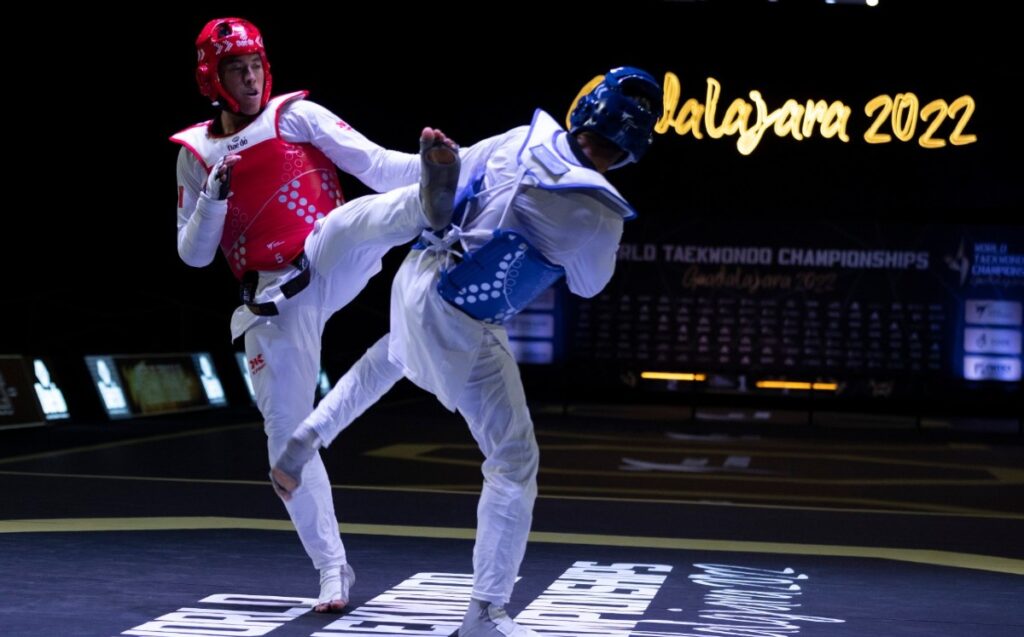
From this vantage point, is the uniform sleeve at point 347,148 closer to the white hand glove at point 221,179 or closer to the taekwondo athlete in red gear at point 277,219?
the taekwondo athlete in red gear at point 277,219

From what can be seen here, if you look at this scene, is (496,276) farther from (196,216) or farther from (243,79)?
(243,79)

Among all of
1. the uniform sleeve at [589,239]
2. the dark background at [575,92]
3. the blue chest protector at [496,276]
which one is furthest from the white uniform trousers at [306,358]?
the dark background at [575,92]

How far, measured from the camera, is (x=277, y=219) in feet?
16.9

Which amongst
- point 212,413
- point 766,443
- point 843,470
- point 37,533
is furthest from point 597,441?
point 37,533

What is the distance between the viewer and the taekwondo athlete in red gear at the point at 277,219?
506cm

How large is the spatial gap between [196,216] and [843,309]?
49.2 feet

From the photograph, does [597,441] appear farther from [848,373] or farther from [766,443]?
[848,373]

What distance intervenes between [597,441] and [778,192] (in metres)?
6.25

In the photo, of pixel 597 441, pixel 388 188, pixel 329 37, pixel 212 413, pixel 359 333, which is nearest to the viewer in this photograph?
pixel 388 188

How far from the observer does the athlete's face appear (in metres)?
5.16

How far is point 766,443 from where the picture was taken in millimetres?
14891

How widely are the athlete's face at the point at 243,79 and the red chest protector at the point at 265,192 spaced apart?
6cm

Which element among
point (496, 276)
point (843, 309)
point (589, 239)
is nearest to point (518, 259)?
point (496, 276)

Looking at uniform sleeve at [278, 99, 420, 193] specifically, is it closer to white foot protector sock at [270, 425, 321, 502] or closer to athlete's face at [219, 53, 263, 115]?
athlete's face at [219, 53, 263, 115]
